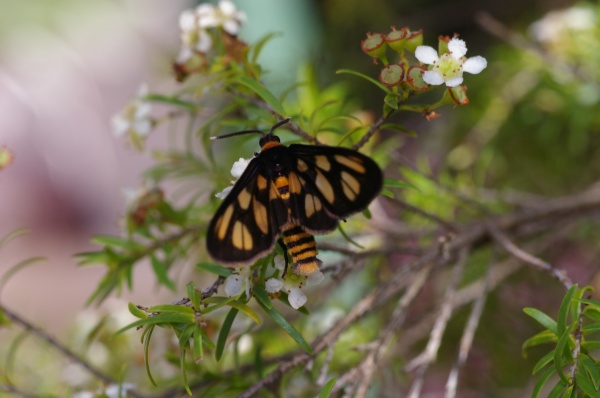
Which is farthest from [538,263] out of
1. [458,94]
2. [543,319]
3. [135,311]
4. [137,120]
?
[137,120]

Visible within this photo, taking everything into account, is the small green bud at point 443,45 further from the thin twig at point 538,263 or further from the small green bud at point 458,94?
the thin twig at point 538,263

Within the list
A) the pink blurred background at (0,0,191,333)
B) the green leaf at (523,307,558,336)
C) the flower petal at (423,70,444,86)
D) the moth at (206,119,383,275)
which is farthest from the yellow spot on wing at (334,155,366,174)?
the pink blurred background at (0,0,191,333)

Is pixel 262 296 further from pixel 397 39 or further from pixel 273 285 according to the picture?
pixel 397 39

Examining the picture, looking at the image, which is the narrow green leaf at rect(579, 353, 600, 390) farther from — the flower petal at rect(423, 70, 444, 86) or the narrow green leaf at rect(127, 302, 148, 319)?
the narrow green leaf at rect(127, 302, 148, 319)

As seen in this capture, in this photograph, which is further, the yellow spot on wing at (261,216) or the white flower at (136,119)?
the white flower at (136,119)

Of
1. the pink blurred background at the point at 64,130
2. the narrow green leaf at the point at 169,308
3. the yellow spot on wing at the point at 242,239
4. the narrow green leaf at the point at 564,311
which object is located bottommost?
the narrow green leaf at the point at 169,308

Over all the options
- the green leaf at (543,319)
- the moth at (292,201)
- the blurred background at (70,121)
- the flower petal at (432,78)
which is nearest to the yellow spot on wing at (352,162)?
the moth at (292,201)
